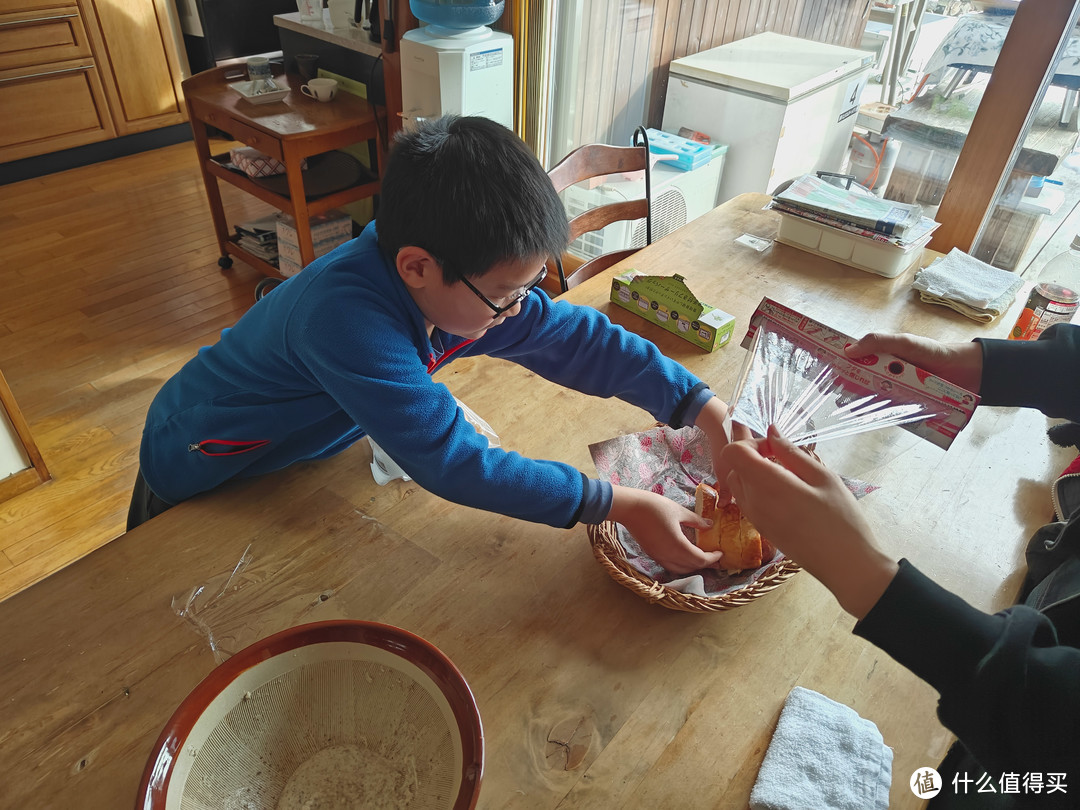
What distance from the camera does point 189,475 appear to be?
100 cm

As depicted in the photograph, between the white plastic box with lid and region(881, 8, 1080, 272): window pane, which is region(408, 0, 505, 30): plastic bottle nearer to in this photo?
the white plastic box with lid

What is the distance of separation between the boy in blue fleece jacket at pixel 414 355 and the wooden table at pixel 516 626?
0.07m

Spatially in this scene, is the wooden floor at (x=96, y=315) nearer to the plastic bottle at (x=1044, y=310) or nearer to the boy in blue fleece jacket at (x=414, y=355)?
the boy in blue fleece jacket at (x=414, y=355)

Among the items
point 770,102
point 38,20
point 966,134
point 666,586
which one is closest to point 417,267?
point 666,586

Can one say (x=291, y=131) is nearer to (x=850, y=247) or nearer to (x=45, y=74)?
(x=850, y=247)

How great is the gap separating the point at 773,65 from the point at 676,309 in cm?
175

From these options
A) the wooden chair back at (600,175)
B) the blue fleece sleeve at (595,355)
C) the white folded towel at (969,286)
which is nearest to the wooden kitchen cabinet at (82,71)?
the wooden chair back at (600,175)

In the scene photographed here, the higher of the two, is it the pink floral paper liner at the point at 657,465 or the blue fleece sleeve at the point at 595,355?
the blue fleece sleeve at the point at 595,355

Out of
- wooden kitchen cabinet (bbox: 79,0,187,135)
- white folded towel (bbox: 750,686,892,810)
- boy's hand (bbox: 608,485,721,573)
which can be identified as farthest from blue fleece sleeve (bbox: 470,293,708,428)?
wooden kitchen cabinet (bbox: 79,0,187,135)

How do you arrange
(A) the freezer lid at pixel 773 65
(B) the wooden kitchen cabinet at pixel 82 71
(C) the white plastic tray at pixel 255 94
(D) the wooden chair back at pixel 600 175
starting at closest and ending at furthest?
(D) the wooden chair back at pixel 600 175 < (A) the freezer lid at pixel 773 65 < (C) the white plastic tray at pixel 255 94 < (B) the wooden kitchen cabinet at pixel 82 71

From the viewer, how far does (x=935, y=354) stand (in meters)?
A: 1.01

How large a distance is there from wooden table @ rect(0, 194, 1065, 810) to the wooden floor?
1.28 metres

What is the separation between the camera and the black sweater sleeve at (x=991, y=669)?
1.78 ft

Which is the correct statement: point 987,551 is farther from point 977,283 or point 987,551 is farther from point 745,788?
point 977,283
